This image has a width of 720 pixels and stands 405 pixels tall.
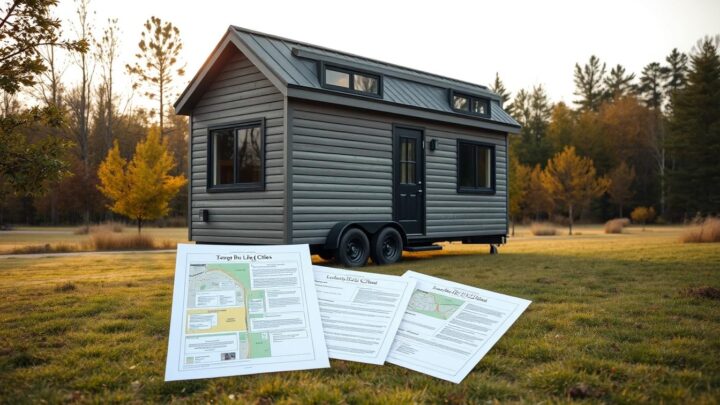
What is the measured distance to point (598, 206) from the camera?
49.6 m

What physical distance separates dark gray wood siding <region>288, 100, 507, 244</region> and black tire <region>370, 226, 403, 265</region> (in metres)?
0.39

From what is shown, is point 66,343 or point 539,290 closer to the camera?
point 66,343

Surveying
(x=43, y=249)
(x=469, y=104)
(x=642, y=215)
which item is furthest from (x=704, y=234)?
(x=642, y=215)

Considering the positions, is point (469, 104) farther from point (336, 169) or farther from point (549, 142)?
point (549, 142)

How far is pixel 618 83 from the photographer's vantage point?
58.3 metres

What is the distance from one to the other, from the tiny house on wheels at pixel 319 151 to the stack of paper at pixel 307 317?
5690 mm

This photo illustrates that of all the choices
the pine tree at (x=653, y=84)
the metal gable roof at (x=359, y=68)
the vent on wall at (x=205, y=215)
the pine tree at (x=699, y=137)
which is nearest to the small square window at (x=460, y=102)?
the metal gable roof at (x=359, y=68)

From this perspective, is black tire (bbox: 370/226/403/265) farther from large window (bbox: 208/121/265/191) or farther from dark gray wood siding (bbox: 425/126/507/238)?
large window (bbox: 208/121/265/191)

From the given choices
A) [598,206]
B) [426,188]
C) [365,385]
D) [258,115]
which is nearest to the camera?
[365,385]

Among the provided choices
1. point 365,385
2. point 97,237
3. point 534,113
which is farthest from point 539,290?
point 534,113

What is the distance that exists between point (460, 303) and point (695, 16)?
14.5 meters

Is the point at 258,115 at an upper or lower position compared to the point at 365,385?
upper

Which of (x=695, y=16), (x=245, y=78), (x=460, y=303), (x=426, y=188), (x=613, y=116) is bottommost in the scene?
(x=460, y=303)

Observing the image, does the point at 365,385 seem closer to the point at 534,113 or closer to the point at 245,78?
the point at 245,78
